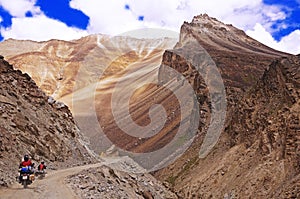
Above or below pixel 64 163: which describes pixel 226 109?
above

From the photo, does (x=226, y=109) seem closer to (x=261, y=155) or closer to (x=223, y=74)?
(x=223, y=74)

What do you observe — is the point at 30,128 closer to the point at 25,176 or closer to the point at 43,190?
the point at 25,176

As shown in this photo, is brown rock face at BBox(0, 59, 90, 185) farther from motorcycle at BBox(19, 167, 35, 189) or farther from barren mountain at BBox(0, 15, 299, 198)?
barren mountain at BBox(0, 15, 299, 198)

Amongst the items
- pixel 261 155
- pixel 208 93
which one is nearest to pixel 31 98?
pixel 261 155

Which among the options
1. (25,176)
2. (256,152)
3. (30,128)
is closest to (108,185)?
(25,176)

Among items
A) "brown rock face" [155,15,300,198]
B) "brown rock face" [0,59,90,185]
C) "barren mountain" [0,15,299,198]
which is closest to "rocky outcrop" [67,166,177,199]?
"brown rock face" [0,59,90,185]

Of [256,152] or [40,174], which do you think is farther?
[256,152]

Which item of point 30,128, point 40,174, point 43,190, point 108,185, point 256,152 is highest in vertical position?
point 256,152

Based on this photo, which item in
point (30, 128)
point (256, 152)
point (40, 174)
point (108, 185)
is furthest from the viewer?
point (256, 152)
